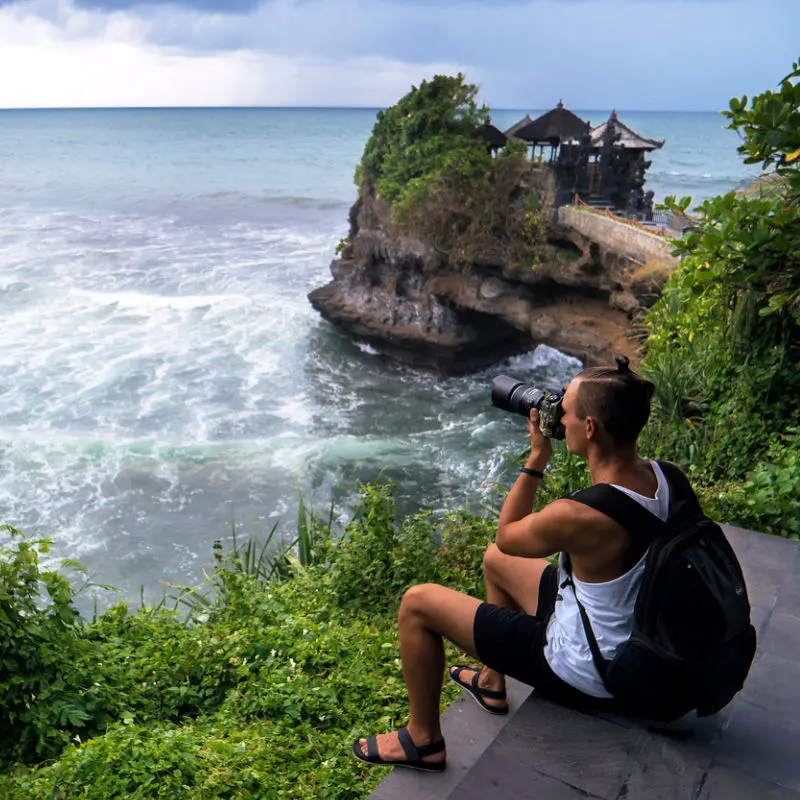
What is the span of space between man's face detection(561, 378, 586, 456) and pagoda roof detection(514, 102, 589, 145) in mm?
20749

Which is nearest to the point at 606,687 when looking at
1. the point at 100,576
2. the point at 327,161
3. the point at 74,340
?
the point at 100,576

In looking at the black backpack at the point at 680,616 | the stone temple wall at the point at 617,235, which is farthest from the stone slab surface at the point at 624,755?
the stone temple wall at the point at 617,235

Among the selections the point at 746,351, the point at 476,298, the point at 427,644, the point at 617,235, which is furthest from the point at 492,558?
the point at 476,298

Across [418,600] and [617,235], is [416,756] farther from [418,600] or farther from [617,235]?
[617,235]

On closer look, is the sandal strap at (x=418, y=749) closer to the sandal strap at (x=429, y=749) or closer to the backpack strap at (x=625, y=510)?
the sandal strap at (x=429, y=749)

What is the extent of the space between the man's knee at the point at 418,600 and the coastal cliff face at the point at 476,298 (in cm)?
1396

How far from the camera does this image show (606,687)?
2.30 metres

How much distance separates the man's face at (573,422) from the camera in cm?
231

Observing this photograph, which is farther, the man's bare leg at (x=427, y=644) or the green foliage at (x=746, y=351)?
the green foliage at (x=746, y=351)

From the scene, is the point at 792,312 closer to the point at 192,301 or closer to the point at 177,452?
the point at 177,452

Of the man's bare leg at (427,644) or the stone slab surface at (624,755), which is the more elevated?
the man's bare leg at (427,644)

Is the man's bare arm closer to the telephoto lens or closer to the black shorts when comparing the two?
the black shorts

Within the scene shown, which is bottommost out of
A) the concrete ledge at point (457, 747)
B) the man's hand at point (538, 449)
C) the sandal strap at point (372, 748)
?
the concrete ledge at point (457, 747)

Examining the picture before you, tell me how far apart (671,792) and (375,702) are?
4.83 feet
